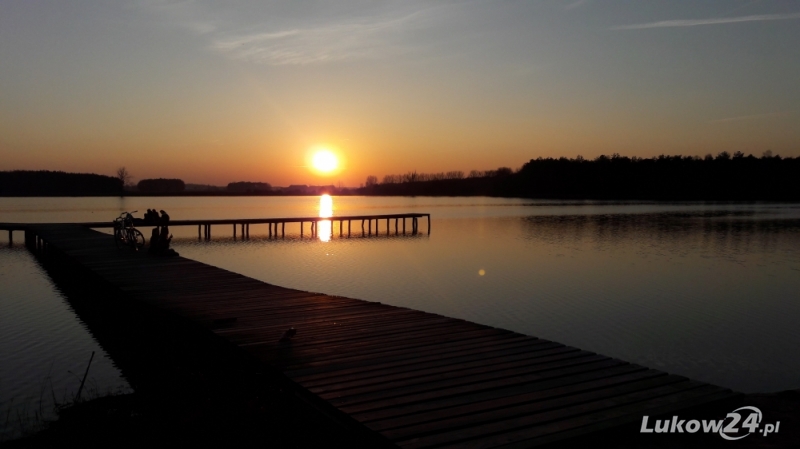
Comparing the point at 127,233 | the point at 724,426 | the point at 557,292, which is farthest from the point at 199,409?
the point at 127,233

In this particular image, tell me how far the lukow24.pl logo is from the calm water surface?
4.39 metres

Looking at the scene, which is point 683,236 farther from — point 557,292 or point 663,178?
point 663,178

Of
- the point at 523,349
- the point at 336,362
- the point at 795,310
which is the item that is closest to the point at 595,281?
the point at 795,310

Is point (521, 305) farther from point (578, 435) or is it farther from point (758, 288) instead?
point (578, 435)

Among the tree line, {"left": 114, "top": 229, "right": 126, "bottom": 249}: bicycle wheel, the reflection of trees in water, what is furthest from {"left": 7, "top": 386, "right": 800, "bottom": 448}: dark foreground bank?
the tree line

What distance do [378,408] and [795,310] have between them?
1377cm

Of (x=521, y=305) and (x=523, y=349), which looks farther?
(x=521, y=305)

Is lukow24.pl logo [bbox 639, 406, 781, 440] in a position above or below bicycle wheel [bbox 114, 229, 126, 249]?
below

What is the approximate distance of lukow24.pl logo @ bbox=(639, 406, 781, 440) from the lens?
4664mm

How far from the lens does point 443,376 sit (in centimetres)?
572

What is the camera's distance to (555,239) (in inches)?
1388

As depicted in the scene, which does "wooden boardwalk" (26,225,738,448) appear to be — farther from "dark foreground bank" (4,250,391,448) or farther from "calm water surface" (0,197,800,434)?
"calm water surface" (0,197,800,434)

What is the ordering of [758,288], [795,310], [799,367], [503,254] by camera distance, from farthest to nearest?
[503,254], [758,288], [795,310], [799,367]

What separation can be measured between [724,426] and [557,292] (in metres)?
12.7
